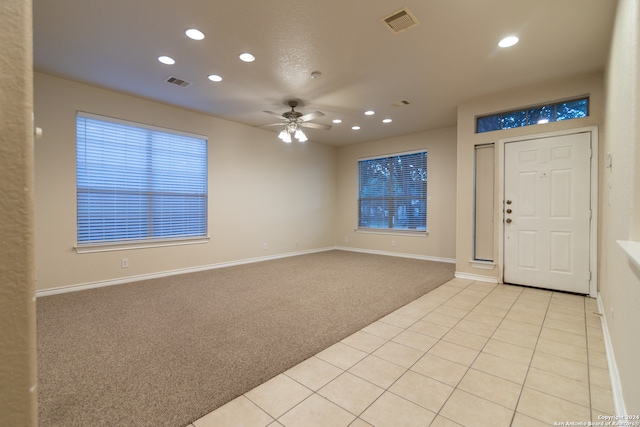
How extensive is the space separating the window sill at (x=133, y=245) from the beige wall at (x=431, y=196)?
396cm

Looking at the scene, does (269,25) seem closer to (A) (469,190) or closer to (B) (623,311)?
(B) (623,311)

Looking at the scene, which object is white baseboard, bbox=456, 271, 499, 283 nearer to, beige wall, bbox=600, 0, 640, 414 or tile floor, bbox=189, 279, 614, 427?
tile floor, bbox=189, 279, 614, 427

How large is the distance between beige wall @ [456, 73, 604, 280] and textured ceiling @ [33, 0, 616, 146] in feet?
0.66

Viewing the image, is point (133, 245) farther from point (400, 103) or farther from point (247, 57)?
point (400, 103)

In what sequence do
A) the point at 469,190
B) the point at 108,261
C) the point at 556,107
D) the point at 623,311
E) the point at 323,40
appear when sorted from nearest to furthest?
the point at 623,311, the point at 323,40, the point at 556,107, the point at 108,261, the point at 469,190

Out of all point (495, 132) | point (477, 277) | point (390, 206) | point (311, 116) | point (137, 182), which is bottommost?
point (477, 277)

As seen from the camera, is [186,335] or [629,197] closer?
[629,197]

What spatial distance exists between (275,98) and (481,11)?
2763mm

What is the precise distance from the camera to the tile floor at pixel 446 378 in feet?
5.13

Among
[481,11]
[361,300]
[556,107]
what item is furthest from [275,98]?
[556,107]

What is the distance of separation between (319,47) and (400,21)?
0.82 meters

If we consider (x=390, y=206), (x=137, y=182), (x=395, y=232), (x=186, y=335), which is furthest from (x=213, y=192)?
(x=395, y=232)

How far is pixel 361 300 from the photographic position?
3.45m

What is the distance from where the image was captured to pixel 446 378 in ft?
6.24
